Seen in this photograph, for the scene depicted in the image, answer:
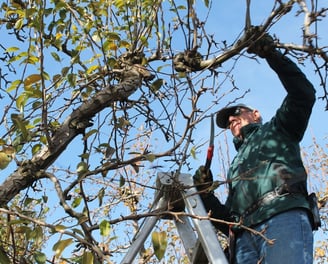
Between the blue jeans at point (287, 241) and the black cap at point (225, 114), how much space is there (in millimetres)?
1004

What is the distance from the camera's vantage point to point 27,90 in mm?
2150

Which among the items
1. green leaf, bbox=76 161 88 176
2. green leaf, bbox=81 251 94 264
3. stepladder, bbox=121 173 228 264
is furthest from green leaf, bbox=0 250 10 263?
stepladder, bbox=121 173 228 264

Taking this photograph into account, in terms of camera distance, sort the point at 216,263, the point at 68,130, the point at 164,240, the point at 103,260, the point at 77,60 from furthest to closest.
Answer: the point at 77,60 < the point at 68,130 < the point at 216,263 < the point at 164,240 < the point at 103,260

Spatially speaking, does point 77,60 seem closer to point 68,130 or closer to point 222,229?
point 68,130

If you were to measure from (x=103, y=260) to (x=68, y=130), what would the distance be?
84cm

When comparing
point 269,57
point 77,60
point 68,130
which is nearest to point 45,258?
point 68,130

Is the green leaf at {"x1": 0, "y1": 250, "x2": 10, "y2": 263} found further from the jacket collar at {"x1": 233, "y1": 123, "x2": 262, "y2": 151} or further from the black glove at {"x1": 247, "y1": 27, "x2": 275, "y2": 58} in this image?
the jacket collar at {"x1": 233, "y1": 123, "x2": 262, "y2": 151}

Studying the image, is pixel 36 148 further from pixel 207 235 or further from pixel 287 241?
pixel 287 241

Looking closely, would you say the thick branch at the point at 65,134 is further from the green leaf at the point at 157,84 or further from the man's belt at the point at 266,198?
the man's belt at the point at 266,198

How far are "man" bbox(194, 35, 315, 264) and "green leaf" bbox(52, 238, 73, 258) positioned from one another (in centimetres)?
85

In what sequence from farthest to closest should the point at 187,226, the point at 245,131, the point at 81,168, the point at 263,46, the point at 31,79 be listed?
1. the point at 245,131
2. the point at 187,226
3. the point at 263,46
4. the point at 31,79
5. the point at 81,168

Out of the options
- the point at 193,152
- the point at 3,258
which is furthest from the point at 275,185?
the point at 3,258

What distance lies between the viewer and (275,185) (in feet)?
8.02

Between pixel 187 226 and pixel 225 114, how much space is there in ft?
3.12
